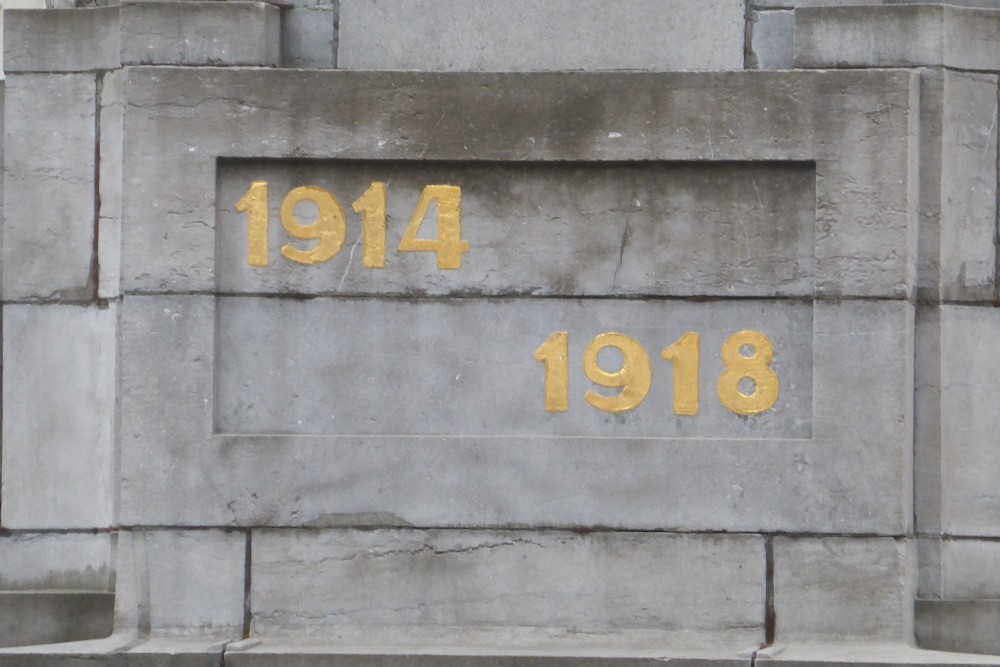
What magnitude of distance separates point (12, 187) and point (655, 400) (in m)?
3.16

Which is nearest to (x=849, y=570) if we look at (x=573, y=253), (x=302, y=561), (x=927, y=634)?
(x=927, y=634)

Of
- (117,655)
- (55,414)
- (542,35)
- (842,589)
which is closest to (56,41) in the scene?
(55,414)

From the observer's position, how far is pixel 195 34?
24.3ft

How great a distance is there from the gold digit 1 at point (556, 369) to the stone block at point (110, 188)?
78.7 inches

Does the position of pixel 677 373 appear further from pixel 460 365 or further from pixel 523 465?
pixel 460 365

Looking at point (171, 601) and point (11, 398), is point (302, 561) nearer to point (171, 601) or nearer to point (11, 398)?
point (171, 601)

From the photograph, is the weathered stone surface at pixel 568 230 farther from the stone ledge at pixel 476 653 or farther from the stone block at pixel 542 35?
the stone ledge at pixel 476 653

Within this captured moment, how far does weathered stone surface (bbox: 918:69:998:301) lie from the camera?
24.1 feet

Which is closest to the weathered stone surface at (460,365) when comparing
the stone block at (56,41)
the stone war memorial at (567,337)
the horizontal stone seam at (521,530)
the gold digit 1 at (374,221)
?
the stone war memorial at (567,337)

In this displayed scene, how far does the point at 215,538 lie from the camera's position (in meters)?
7.25

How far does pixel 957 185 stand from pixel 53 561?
14.8 feet

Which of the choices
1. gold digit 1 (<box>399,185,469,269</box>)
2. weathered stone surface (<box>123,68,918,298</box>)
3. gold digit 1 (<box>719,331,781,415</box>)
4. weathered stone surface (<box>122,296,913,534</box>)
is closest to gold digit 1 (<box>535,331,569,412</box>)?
weathered stone surface (<box>122,296,913,534</box>)

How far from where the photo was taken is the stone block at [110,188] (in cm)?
758

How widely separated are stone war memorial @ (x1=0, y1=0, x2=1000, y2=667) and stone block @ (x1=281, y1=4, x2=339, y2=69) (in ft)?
0.43
